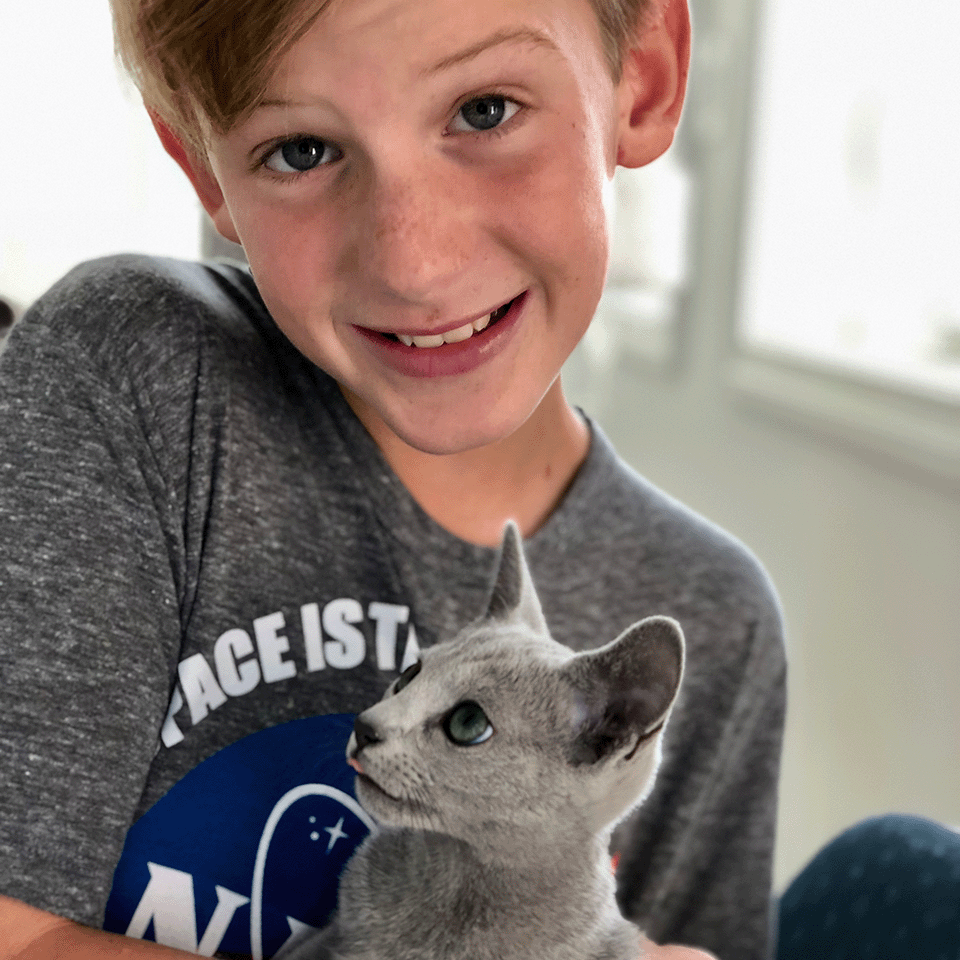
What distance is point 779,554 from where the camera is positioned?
5.56 ft

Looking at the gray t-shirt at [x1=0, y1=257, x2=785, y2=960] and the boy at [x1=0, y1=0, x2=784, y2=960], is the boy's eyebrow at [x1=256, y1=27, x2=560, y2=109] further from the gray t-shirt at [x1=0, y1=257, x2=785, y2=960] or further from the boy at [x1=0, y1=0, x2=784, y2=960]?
the gray t-shirt at [x1=0, y1=257, x2=785, y2=960]

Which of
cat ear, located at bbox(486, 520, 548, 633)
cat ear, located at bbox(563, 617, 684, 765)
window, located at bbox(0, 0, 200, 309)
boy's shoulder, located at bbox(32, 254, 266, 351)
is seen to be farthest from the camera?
window, located at bbox(0, 0, 200, 309)

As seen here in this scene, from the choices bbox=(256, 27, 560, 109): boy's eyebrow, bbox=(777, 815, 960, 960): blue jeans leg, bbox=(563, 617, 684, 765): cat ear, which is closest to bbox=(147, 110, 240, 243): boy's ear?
bbox=(256, 27, 560, 109): boy's eyebrow

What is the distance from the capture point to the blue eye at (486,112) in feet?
1.73

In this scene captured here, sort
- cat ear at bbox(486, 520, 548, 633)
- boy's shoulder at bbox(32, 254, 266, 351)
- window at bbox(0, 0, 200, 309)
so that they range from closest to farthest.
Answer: cat ear at bbox(486, 520, 548, 633), boy's shoulder at bbox(32, 254, 266, 351), window at bbox(0, 0, 200, 309)

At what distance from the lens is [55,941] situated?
0.51 metres

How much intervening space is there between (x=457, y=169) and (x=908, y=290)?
1.30 metres

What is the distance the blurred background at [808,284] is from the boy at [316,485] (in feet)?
0.85

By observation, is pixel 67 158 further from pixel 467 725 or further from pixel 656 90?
pixel 467 725

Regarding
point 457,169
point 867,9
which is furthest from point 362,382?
point 867,9

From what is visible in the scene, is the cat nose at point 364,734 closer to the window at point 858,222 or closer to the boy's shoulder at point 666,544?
the boy's shoulder at point 666,544

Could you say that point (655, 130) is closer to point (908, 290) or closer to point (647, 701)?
point (647, 701)

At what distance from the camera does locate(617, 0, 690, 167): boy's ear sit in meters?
0.63

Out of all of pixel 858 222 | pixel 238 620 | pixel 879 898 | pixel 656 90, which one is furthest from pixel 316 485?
pixel 858 222
